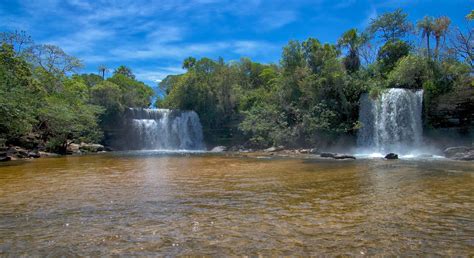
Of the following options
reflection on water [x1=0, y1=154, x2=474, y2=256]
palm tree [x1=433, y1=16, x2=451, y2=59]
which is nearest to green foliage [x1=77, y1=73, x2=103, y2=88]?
palm tree [x1=433, y1=16, x2=451, y2=59]

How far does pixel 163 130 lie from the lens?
4053 cm

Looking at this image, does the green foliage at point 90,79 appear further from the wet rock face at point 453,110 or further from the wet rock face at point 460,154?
the wet rock face at point 460,154

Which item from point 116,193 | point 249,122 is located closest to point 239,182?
point 116,193

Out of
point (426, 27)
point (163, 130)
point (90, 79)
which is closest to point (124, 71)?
point (90, 79)

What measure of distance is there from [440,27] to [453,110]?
1122 centimetres

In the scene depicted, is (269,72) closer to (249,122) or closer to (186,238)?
(249,122)

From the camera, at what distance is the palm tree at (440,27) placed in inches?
1248

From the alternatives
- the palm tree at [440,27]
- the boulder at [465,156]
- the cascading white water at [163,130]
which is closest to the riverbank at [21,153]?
the cascading white water at [163,130]

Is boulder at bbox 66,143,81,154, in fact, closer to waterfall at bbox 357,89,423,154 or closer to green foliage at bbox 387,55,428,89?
waterfall at bbox 357,89,423,154

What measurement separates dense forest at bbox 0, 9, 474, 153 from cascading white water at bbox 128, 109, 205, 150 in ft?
6.36

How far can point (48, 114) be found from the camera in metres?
25.0

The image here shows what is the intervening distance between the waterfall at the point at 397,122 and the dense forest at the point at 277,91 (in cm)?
111

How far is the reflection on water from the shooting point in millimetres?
4004

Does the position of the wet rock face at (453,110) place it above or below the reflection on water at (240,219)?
above
